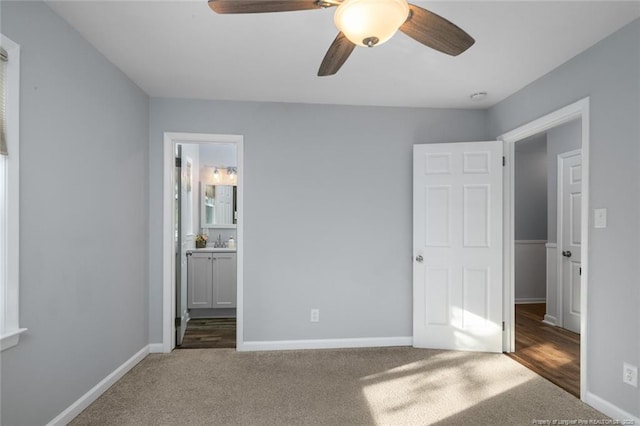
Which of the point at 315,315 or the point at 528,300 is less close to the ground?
the point at 315,315

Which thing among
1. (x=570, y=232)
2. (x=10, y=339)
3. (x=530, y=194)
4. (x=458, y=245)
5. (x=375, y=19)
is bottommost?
(x=10, y=339)

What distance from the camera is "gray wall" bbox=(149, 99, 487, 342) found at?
3.66m

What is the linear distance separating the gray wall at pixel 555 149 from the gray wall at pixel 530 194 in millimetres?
1141

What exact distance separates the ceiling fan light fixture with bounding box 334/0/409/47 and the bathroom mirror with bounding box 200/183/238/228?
453cm

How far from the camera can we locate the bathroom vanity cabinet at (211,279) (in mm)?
4965

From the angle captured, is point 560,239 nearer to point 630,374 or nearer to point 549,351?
point 549,351

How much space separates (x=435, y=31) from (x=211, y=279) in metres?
4.25

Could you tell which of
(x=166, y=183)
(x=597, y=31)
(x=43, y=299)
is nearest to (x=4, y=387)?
(x=43, y=299)

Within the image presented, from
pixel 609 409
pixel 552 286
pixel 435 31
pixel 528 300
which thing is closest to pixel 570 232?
pixel 552 286

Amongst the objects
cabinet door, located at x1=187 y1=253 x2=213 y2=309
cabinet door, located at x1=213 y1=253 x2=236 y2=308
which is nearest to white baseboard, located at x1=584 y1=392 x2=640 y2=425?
cabinet door, located at x1=213 y1=253 x2=236 y2=308

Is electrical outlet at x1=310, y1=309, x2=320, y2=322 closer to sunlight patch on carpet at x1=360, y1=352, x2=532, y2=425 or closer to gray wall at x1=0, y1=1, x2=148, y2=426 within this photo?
sunlight patch on carpet at x1=360, y1=352, x2=532, y2=425

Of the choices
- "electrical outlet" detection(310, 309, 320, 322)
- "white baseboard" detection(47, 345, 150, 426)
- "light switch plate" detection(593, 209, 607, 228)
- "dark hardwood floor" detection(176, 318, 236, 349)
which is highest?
"light switch plate" detection(593, 209, 607, 228)

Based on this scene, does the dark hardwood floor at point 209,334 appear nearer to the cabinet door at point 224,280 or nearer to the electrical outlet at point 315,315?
the cabinet door at point 224,280

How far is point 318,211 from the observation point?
3.76 m
